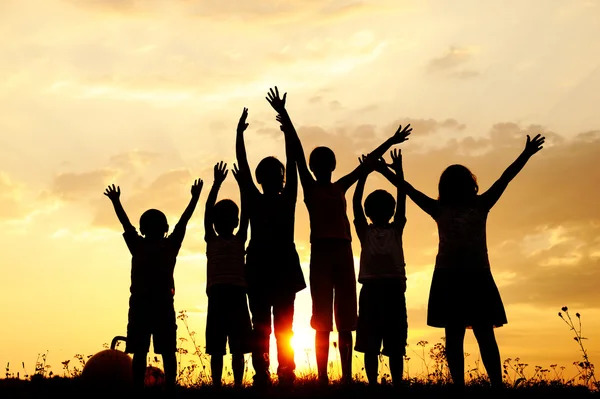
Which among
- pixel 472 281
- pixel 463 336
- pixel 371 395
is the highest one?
pixel 472 281

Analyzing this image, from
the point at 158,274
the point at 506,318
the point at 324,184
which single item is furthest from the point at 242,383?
the point at 506,318

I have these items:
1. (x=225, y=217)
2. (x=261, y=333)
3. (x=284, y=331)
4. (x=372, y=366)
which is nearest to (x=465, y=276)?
(x=372, y=366)

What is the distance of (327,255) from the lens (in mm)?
10867

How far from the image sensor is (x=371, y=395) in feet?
32.4

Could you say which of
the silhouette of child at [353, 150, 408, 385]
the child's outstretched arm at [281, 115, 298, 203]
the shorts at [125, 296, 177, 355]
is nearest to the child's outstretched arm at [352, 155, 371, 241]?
the silhouette of child at [353, 150, 408, 385]

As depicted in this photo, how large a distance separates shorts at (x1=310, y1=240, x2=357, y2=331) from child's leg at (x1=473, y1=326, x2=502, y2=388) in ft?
6.47

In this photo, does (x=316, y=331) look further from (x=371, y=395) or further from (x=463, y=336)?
(x=463, y=336)

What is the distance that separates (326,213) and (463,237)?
203 centimetres

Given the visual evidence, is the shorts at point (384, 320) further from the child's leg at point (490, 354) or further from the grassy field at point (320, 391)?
the child's leg at point (490, 354)

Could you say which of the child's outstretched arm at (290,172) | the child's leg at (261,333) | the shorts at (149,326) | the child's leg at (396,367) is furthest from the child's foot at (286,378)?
the child's outstretched arm at (290,172)

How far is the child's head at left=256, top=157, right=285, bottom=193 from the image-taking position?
11.0m

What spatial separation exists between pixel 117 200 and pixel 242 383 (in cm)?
333

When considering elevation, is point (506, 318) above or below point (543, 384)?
above

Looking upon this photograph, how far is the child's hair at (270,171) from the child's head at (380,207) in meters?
1.37
